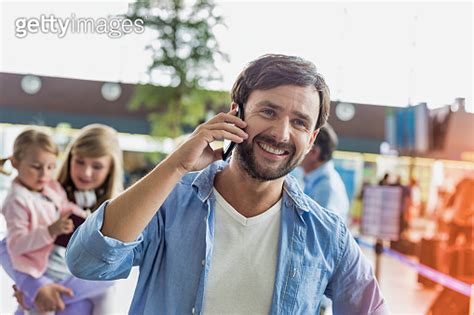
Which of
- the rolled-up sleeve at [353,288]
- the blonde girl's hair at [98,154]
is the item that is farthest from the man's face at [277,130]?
the blonde girl's hair at [98,154]

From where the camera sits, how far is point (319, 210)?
1301mm

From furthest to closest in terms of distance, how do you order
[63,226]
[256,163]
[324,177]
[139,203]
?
[324,177]
[63,226]
[256,163]
[139,203]

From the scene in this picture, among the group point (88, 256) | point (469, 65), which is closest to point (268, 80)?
point (88, 256)

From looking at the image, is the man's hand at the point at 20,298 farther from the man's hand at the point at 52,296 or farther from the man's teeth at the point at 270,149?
the man's teeth at the point at 270,149

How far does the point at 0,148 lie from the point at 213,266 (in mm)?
3843

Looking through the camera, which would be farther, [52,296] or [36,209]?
[36,209]

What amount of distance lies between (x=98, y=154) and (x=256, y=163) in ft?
4.48

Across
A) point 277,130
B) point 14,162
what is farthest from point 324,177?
point 277,130

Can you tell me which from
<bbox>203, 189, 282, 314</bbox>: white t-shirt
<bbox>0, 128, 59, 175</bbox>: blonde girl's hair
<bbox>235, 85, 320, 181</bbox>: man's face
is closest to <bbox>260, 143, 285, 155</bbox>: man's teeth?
<bbox>235, 85, 320, 181</bbox>: man's face

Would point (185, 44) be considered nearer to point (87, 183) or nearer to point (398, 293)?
point (398, 293)

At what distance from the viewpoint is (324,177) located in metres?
2.81

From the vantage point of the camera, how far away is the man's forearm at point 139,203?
107cm

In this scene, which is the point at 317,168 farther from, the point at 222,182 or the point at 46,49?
the point at 46,49

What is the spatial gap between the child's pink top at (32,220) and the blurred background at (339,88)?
8.1 inches
